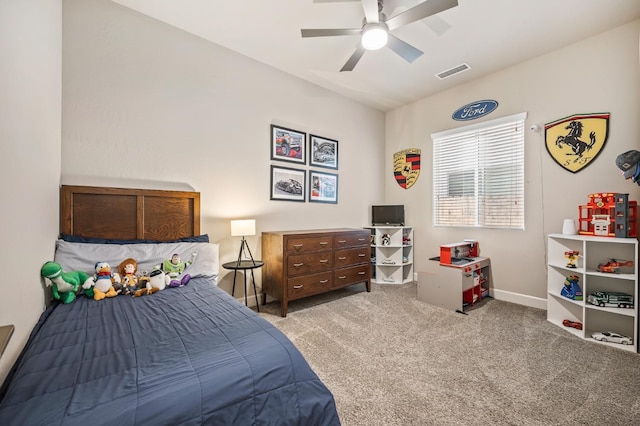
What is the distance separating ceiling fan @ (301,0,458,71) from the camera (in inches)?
78.7

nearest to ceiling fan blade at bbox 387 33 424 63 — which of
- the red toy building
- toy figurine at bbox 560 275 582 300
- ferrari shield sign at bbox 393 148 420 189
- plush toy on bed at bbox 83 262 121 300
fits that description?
ferrari shield sign at bbox 393 148 420 189

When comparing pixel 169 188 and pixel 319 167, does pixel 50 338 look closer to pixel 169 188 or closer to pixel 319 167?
pixel 169 188

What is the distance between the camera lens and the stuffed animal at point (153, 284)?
1957 mm

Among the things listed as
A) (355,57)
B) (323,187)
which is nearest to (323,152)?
(323,187)

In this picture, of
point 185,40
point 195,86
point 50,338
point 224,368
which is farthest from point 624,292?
point 185,40

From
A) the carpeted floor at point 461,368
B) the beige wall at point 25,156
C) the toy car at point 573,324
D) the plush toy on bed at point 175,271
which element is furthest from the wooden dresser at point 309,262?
the toy car at point 573,324

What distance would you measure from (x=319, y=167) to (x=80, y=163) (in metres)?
2.64

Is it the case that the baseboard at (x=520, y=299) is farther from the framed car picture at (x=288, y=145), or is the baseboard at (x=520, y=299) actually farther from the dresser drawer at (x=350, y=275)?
the framed car picture at (x=288, y=145)

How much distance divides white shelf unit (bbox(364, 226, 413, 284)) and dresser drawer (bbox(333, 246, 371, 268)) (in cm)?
59

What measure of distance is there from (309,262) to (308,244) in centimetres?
22

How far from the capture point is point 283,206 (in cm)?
355

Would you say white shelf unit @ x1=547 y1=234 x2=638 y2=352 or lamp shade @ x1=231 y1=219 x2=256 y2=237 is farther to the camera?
lamp shade @ x1=231 y1=219 x2=256 y2=237

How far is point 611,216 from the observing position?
244 centimetres

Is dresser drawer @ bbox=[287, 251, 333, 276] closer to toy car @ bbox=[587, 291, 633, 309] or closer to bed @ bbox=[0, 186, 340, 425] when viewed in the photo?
bed @ bbox=[0, 186, 340, 425]
